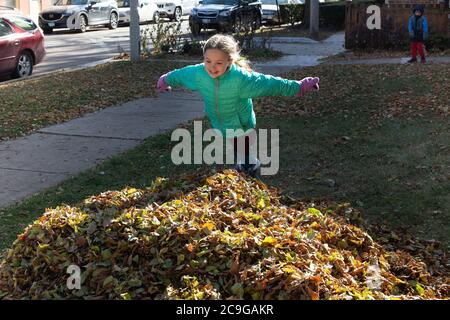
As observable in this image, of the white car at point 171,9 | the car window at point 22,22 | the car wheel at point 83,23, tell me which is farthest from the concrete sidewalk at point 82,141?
the white car at point 171,9

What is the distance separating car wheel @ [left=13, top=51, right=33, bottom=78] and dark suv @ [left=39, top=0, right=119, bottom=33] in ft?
41.9

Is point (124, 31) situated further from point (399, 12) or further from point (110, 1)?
point (399, 12)

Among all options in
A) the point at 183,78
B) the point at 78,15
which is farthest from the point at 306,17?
the point at 183,78

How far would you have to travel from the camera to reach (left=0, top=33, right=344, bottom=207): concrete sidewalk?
25.0ft

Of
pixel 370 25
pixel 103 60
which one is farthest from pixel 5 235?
pixel 370 25

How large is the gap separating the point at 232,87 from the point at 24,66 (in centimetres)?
1163

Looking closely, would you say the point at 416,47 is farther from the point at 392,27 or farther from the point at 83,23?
the point at 83,23

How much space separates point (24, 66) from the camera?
16.3 meters

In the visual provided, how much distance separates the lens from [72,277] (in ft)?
13.3

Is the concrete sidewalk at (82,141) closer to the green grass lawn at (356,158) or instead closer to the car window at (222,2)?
the green grass lawn at (356,158)

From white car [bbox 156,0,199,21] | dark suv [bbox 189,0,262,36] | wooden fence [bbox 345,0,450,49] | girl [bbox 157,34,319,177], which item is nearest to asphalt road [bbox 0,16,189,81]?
dark suv [bbox 189,0,262,36]

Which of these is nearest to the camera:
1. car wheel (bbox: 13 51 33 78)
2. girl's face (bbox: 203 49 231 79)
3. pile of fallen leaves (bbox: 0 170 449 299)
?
pile of fallen leaves (bbox: 0 170 449 299)

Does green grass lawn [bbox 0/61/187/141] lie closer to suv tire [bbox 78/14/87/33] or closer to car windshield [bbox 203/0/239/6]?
car windshield [bbox 203/0/239/6]

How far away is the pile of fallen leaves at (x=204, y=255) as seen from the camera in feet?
12.7
